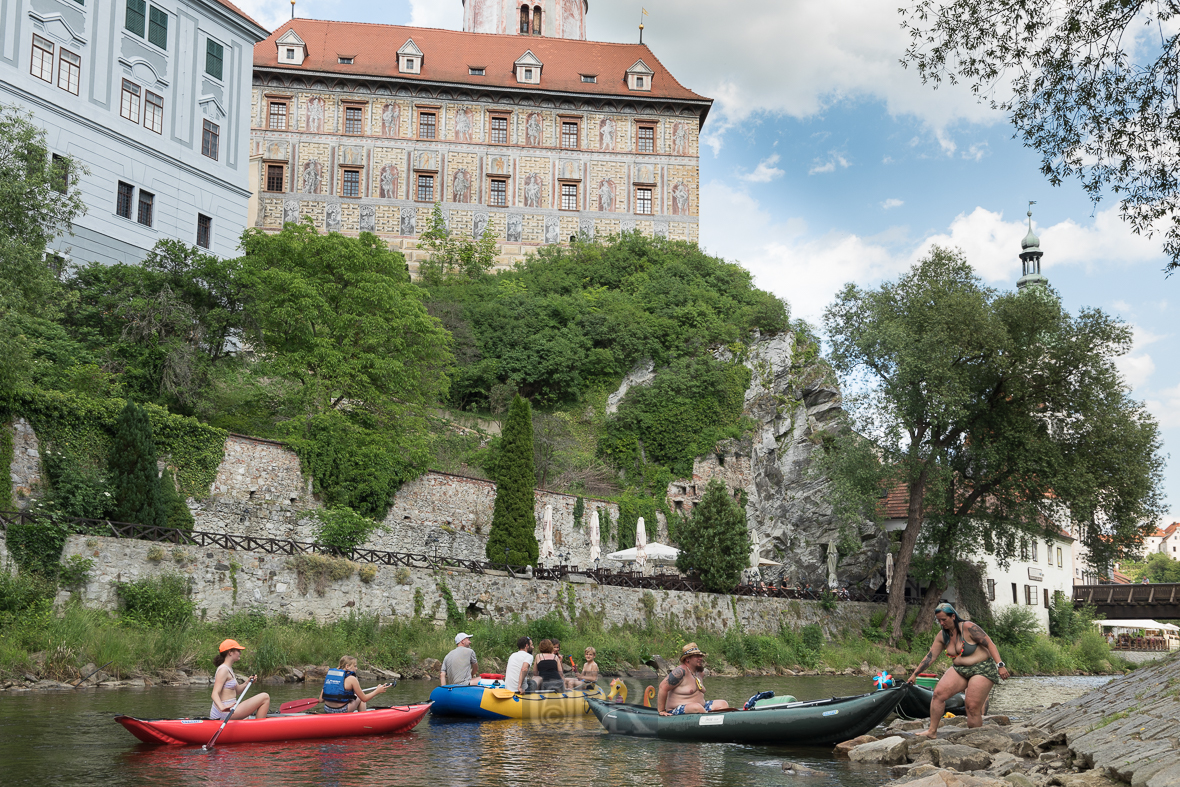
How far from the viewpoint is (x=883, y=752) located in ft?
43.1

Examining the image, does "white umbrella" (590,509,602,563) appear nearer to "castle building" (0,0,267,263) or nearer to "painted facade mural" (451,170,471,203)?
"castle building" (0,0,267,263)

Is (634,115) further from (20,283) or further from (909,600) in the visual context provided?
(20,283)

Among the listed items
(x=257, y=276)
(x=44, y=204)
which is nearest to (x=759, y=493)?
(x=257, y=276)

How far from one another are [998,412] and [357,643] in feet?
78.6

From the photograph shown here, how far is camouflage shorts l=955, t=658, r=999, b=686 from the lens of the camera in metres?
12.4

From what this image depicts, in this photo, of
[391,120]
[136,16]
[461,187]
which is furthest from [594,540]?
[391,120]

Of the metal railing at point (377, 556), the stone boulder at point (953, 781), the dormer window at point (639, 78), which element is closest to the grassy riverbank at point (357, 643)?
the metal railing at point (377, 556)

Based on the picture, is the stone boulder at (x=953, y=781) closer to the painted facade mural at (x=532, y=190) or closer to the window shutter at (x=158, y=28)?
the window shutter at (x=158, y=28)

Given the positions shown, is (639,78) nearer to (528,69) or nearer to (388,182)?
(528,69)

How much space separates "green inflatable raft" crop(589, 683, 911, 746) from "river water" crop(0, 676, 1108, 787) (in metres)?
0.19

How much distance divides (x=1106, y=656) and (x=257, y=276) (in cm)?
3818

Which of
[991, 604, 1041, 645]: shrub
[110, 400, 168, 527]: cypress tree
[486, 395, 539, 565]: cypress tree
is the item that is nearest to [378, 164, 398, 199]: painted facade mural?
[486, 395, 539, 565]: cypress tree

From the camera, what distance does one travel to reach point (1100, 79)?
12.6 meters

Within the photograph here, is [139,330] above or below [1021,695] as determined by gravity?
above
